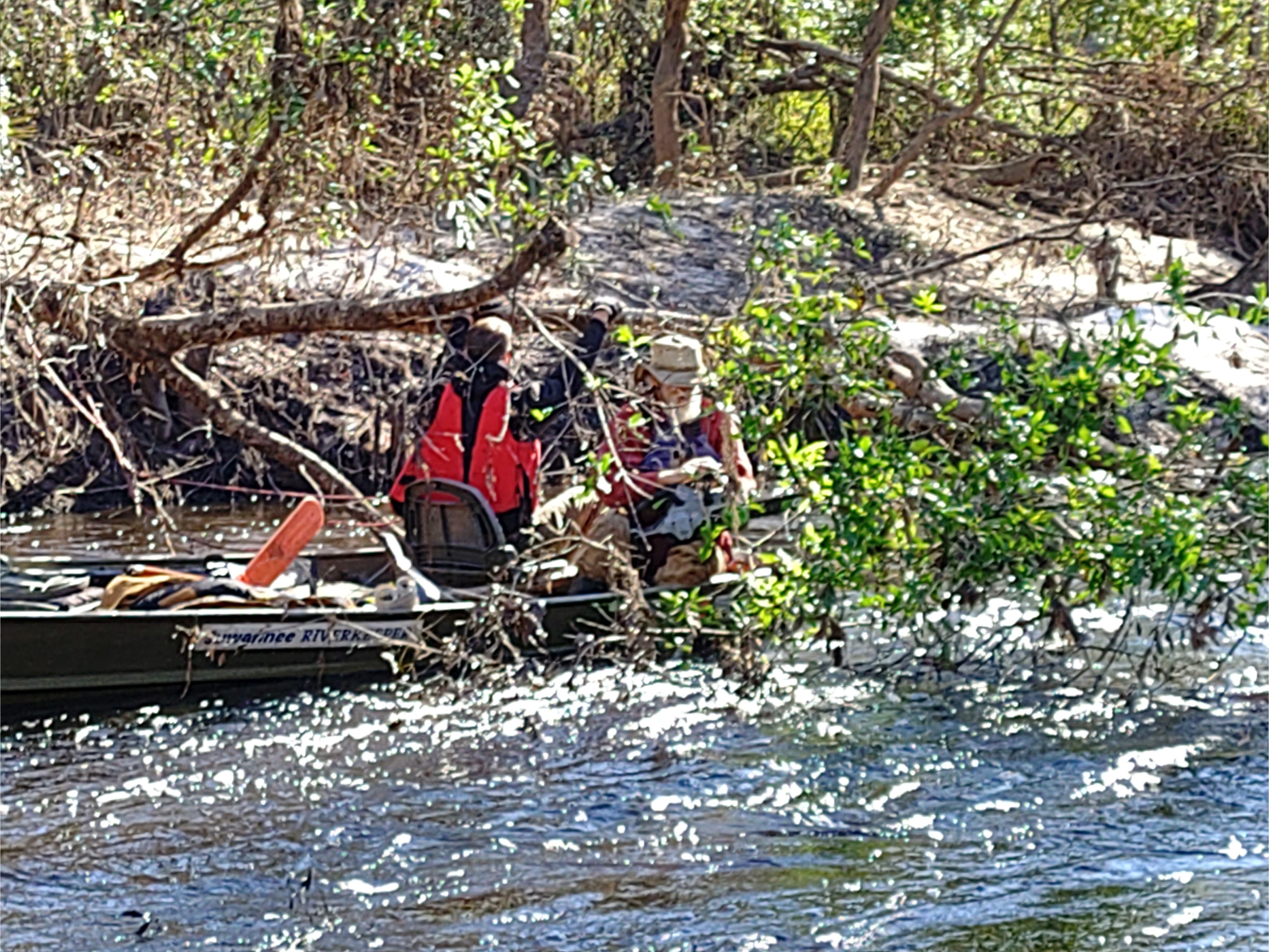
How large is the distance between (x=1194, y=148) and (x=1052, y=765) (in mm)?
8509

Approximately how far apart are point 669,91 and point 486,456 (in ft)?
30.2

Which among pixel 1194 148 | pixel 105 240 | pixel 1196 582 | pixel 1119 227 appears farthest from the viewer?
pixel 1119 227

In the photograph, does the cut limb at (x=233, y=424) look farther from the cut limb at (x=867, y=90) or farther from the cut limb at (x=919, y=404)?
the cut limb at (x=867, y=90)

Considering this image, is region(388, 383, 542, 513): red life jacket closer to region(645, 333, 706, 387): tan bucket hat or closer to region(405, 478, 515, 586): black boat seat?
region(405, 478, 515, 586): black boat seat

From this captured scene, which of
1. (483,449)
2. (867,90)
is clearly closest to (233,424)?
(483,449)

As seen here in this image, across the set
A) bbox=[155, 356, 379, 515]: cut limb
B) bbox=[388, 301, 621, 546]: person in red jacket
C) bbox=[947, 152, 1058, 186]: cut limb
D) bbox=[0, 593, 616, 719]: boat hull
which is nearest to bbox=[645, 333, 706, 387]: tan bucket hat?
bbox=[388, 301, 621, 546]: person in red jacket

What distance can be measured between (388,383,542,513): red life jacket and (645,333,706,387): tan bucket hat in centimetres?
141

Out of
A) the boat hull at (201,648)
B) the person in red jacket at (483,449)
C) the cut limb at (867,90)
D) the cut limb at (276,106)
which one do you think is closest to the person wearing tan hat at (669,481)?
the boat hull at (201,648)

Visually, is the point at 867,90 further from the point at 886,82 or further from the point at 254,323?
the point at 254,323

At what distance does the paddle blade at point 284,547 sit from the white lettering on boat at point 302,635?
17.1 inches

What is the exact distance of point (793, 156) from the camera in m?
20.6

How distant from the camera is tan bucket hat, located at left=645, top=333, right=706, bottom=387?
25.8 feet

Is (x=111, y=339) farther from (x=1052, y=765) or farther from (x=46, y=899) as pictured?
(x=1052, y=765)

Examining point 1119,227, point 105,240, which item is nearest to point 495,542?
point 105,240
